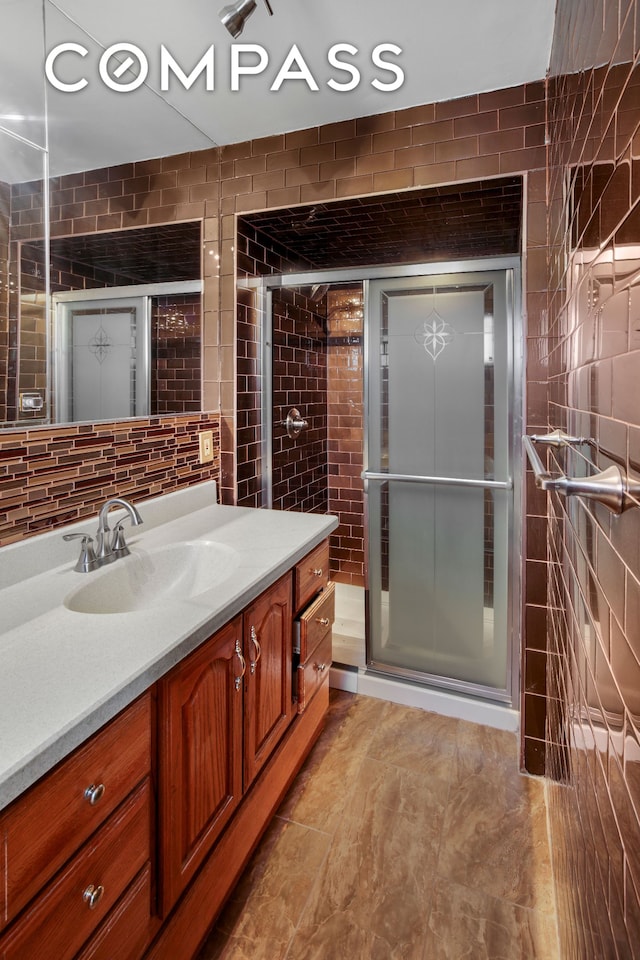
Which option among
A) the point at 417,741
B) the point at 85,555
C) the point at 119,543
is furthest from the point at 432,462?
the point at 85,555

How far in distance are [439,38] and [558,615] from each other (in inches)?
67.6

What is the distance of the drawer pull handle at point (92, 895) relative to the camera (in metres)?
0.78

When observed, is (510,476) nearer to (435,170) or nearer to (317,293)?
(435,170)

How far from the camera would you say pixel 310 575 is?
5.59 ft

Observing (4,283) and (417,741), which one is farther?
(417,741)

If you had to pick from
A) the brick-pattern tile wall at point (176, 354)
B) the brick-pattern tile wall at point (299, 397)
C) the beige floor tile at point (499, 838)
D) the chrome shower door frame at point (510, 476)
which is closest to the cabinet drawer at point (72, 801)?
the beige floor tile at point (499, 838)

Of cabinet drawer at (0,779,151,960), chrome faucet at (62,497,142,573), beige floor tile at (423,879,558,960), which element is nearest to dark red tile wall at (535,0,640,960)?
beige floor tile at (423,879,558,960)

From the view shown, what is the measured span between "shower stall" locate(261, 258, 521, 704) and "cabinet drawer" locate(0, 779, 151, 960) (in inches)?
60.6

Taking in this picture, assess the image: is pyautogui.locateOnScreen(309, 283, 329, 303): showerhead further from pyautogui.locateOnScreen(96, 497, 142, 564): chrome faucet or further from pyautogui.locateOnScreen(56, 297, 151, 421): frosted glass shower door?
Answer: pyautogui.locateOnScreen(96, 497, 142, 564): chrome faucet

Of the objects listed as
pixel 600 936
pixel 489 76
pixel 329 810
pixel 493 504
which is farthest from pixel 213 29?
pixel 329 810

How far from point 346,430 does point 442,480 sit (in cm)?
104

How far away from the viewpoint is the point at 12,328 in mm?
1241

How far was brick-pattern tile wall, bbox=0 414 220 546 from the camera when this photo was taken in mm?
1284

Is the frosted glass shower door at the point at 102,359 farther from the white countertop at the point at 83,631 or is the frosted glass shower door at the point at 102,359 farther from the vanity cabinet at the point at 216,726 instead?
the vanity cabinet at the point at 216,726
